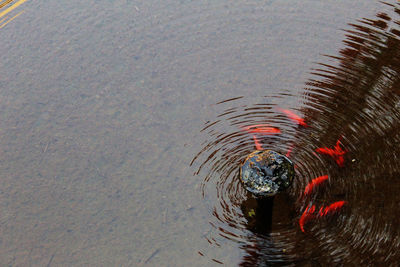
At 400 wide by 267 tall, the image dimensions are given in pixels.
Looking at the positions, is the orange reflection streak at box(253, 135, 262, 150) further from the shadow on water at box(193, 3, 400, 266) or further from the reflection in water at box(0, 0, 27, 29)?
the reflection in water at box(0, 0, 27, 29)

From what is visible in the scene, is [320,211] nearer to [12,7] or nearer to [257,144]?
[257,144]

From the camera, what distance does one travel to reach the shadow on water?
2.17 meters

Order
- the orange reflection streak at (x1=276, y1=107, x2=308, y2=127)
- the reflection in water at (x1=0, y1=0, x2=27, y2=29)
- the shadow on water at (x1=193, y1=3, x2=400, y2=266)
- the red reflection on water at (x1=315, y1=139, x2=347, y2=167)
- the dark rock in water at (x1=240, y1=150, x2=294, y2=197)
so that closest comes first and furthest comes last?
the dark rock in water at (x1=240, y1=150, x2=294, y2=197) → the shadow on water at (x1=193, y1=3, x2=400, y2=266) → the red reflection on water at (x1=315, y1=139, x2=347, y2=167) → the orange reflection streak at (x1=276, y1=107, x2=308, y2=127) → the reflection in water at (x1=0, y1=0, x2=27, y2=29)

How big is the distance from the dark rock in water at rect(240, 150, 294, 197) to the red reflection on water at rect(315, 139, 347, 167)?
62 cm

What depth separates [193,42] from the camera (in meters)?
3.29

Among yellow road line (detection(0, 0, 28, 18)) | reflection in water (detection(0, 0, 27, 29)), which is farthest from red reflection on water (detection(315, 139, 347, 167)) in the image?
yellow road line (detection(0, 0, 28, 18))

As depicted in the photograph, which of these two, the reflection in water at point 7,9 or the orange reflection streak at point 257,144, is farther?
the reflection in water at point 7,9

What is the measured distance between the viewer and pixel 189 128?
8.82 ft

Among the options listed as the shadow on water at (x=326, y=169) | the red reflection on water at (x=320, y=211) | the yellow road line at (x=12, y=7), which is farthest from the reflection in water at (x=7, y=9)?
the red reflection on water at (x=320, y=211)

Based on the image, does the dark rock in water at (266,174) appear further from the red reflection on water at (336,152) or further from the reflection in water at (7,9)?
the reflection in water at (7,9)

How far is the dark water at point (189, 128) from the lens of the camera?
87.7 inches

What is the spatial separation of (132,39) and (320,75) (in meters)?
1.39

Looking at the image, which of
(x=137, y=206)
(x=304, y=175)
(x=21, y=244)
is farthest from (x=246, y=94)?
(x=21, y=244)

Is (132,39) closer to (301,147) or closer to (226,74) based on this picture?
(226,74)
